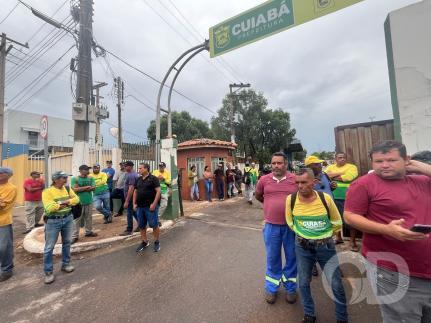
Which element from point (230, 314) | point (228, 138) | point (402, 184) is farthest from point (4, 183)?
point (228, 138)

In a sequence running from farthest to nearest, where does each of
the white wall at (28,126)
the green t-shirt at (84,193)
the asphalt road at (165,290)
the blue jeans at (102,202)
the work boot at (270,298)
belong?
the white wall at (28,126) → the blue jeans at (102,202) → the green t-shirt at (84,193) → the work boot at (270,298) → the asphalt road at (165,290)

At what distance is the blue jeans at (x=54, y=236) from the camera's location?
4.13 metres

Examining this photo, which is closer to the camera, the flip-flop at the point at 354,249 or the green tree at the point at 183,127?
the flip-flop at the point at 354,249

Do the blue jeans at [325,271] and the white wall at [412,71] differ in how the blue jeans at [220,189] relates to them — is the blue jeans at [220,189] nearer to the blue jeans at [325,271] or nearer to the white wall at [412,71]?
the white wall at [412,71]

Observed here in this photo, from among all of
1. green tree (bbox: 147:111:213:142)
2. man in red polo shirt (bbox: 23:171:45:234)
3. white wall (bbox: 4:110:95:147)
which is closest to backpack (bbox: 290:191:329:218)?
man in red polo shirt (bbox: 23:171:45:234)

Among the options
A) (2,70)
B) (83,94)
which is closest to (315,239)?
(83,94)

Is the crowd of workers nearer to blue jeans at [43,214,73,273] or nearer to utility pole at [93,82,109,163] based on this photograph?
blue jeans at [43,214,73,273]

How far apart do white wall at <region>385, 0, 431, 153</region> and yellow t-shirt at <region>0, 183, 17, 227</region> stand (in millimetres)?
6656

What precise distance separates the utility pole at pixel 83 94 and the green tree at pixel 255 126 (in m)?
17.1

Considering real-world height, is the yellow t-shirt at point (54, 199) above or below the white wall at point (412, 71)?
below

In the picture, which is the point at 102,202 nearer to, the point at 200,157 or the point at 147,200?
the point at 147,200

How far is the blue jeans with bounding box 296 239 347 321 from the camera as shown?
252 centimetres

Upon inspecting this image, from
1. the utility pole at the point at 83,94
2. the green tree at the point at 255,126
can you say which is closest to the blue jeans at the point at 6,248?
the utility pole at the point at 83,94

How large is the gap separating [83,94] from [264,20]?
5.29 meters
